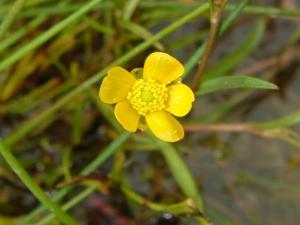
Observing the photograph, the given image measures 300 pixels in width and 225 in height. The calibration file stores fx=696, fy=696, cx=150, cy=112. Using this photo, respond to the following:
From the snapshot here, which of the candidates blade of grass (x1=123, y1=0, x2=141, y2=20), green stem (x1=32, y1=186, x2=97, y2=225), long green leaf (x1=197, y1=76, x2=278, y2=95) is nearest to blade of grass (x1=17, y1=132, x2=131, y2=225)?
green stem (x1=32, y1=186, x2=97, y2=225)

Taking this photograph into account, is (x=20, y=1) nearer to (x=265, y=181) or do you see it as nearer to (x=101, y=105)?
(x=101, y=105)

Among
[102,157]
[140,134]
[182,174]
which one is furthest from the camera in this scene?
[140,134]

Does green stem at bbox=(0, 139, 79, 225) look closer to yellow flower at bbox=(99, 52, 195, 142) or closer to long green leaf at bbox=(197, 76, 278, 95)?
yellow flower at bbox=(99, 52, 195, 142)

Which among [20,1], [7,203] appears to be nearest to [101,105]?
[7,203]

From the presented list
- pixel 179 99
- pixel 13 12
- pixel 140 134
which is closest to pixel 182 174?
pixel 140 134

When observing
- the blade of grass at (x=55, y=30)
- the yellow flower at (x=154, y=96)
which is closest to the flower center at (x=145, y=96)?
the yellow flower at (x=154, y=96)

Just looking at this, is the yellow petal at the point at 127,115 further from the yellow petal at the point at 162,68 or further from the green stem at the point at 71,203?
the green stem at the point at 71,203

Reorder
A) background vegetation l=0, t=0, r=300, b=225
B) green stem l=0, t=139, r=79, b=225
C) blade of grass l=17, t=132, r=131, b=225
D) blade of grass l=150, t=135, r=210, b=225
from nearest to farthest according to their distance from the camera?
1. green stem l=0, t=139, r=79, b=225
2. blade of grass l=17, t=132, r=131, b=225
3. blade of grass l=150, t=135, r=210, b=225
4. background vegetation l=0, t=0, r=300, b=225

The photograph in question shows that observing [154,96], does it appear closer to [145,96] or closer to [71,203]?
[145,96]
